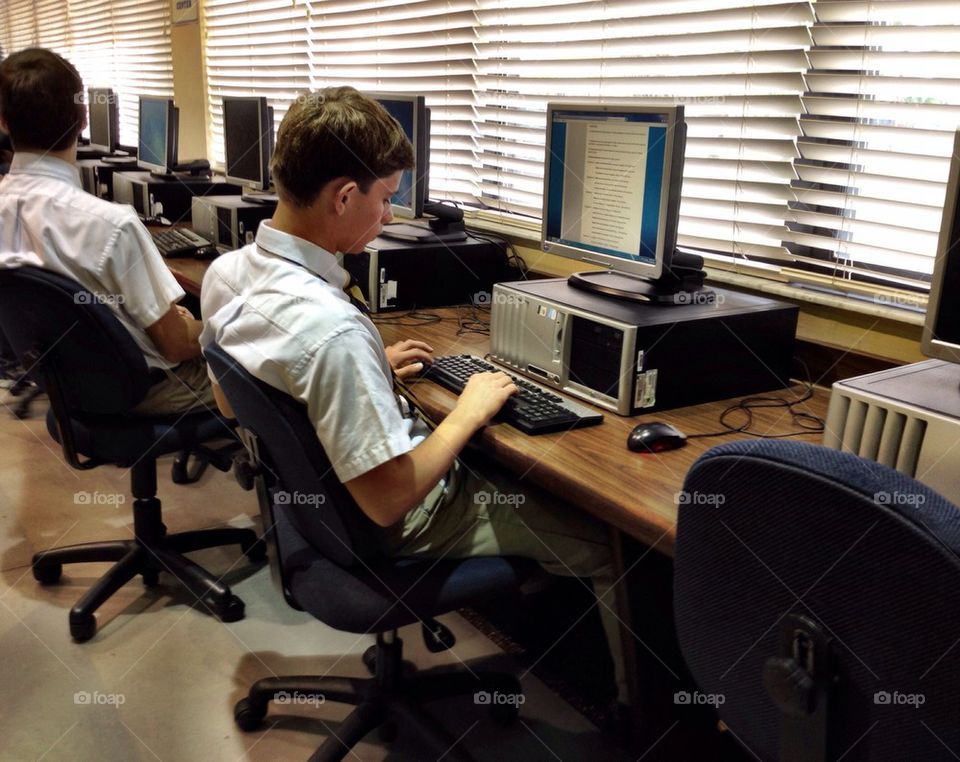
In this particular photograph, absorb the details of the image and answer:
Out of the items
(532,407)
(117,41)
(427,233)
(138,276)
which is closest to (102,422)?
(138,276)

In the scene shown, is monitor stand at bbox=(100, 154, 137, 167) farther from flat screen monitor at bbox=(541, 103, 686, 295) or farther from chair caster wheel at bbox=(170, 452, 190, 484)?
flat screen monitor at bbox=(541, 103, 686, 295)

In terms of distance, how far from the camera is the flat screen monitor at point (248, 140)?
3.13m

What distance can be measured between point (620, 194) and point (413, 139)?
828 millimetres

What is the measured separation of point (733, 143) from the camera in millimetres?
2029

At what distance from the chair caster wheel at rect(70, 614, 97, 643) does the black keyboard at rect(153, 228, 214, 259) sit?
4.41ft

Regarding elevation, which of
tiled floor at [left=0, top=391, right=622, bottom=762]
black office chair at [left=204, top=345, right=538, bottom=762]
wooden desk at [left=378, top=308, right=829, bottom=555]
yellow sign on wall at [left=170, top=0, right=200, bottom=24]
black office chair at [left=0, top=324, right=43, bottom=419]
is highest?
yellow sign on wall at [left=170, top=0, right=200, bottom=24]

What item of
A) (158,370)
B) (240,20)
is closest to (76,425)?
(158,370)

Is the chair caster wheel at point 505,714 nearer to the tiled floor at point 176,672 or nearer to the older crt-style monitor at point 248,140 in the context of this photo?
the tiled floor at point 176,672

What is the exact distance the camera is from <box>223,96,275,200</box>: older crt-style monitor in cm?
313

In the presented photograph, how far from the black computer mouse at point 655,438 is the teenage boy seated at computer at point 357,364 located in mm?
214

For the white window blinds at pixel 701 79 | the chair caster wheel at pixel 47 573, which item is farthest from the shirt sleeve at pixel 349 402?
the chair caster wheel at pixel 47 573

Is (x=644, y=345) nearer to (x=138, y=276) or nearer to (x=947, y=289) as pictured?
(x=947, y=289)

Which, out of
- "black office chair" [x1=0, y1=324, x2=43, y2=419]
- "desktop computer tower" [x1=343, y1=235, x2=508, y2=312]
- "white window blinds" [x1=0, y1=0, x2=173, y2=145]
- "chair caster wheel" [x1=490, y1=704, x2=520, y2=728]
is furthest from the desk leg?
"white window blinds" [x1=0, y1=0, x2=173, y2=145]

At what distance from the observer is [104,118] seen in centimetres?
512
